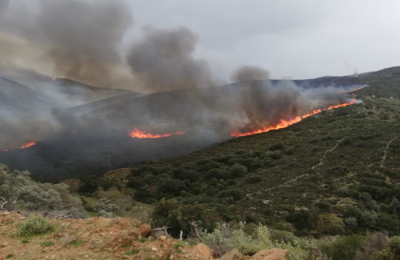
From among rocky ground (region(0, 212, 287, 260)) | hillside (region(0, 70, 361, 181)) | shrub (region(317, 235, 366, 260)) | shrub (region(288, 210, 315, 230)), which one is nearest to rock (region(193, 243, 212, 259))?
rocky ground (region(0, 212, 287, 260))

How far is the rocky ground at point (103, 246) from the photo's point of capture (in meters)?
7.76

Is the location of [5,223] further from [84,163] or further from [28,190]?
[84,163]

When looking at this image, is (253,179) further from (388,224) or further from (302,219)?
(388,224)

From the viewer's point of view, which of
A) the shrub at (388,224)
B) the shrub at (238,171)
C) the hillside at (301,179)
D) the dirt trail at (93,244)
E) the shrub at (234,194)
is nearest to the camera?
the dirt trail at (93,244)

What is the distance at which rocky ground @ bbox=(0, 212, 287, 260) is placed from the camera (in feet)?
25.5

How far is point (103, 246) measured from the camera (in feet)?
28.8

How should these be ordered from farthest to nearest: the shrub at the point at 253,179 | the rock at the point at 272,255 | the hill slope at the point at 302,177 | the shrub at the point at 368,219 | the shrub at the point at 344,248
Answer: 1. the shrub at the point at 253,179
2. the hill slope at the point at 302,177
3. the shrub at the point at 368,219
4. the shrub at the point at 344,248
5. the rock at the point at 272,255

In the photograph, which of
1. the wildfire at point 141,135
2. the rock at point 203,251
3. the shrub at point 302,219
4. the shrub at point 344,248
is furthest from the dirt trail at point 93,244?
the wildfire at point 141,135

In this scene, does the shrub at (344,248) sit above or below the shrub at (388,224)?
above

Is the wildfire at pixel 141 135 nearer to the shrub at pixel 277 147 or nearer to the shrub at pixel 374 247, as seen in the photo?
the shrub at pixel 277 147

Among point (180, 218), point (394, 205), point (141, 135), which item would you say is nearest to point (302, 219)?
point (394, 205)

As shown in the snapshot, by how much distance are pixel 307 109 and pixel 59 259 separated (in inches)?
3410

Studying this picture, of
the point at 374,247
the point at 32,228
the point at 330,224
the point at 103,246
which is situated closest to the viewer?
the point at 374,247

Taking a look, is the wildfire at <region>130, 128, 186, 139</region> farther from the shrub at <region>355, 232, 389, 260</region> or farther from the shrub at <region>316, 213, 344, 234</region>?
the shrub at <region>355, 232, 389, 260</region>
